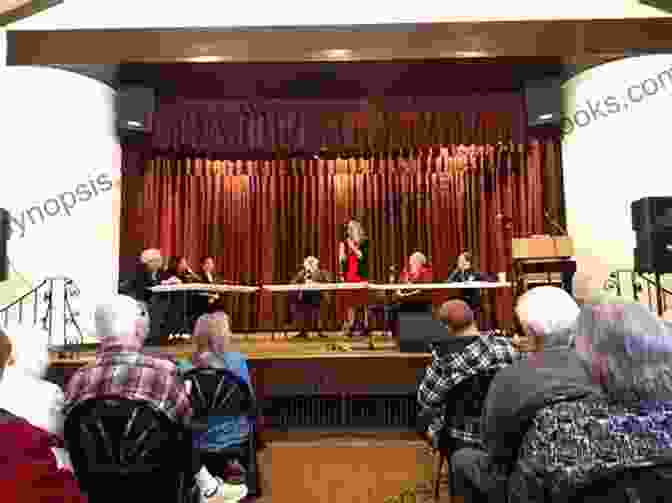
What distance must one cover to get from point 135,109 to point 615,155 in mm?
6162

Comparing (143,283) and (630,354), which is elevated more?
(143,283)

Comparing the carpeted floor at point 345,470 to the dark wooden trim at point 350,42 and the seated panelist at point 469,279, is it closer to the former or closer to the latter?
the seated panelist at point 469,279

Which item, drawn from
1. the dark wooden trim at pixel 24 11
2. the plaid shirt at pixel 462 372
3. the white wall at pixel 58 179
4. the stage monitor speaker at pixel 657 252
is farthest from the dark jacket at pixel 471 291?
the dark wooden trim at pixel 24 11

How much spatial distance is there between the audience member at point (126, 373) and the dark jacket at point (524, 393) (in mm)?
1075

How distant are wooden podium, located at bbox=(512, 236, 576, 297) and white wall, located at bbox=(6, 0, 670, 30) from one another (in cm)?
281

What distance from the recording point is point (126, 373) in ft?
6.21

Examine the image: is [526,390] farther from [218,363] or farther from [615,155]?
[615,155]

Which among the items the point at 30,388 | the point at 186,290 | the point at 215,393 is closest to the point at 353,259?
the point at 186,290

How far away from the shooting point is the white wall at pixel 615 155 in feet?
21.0

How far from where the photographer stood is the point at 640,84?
6539 millimetres

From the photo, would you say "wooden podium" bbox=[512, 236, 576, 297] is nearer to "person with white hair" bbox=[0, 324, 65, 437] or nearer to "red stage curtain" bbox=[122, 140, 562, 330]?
"red stage curtain" bbox=[122, 140, 562, 330]

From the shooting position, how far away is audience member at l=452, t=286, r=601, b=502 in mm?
1443

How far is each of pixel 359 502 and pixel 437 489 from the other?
1.43ft

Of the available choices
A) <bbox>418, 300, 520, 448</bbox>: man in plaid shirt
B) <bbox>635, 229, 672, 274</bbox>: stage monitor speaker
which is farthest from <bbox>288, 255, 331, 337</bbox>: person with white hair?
<bbox>418, 300, 520, 448</bbox>: man in plaid shirt
